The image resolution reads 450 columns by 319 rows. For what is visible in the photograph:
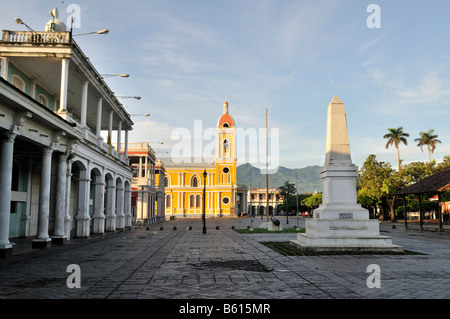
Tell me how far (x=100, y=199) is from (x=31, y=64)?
29.8 feet

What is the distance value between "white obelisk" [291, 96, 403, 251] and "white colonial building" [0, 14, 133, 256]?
10857 millimetres

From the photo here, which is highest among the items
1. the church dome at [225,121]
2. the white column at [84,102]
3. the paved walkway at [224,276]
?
the church dome at [225,121]

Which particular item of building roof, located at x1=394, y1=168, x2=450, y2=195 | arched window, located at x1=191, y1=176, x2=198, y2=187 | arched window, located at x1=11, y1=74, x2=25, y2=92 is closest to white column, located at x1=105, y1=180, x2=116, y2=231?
arched window, located at x1=11, y1=74, x2=25, y2=92

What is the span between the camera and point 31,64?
690 inches

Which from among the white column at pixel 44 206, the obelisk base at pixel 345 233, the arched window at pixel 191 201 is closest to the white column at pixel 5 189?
the white column at pixel 44 206

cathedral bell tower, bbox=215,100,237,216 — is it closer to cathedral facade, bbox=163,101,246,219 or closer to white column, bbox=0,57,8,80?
cathedral facade, bbox=163,101,246,219

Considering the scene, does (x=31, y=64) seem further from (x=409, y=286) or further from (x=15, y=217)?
(x=409, y=286)

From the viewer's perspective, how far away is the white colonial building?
481 inches

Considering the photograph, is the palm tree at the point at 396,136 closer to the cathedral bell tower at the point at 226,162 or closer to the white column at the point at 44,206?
the cathedral bell tower at the point at 226,162

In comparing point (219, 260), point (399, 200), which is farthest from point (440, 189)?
point (399, 200)

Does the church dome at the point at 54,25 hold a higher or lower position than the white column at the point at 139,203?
higher

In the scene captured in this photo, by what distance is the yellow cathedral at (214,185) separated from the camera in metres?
85.1

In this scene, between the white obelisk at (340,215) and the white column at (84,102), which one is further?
the white column at (84,102)

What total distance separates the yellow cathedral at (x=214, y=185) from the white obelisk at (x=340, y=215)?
69618 mm
